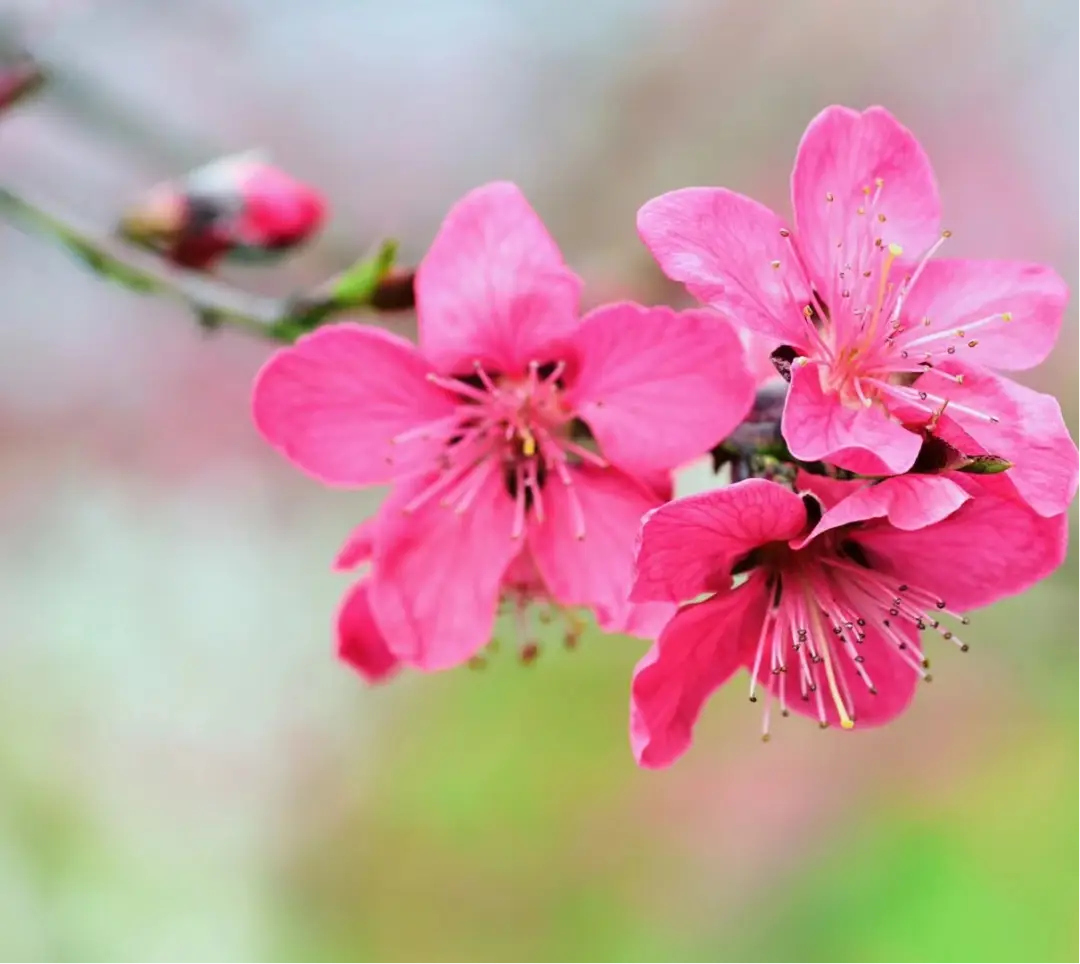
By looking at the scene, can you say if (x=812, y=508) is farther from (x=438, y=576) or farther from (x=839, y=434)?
(x=438, y=576)

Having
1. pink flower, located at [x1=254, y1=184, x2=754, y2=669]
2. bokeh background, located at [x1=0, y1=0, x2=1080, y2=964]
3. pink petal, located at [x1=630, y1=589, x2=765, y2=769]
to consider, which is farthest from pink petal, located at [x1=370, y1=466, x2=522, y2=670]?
bokeh background, located at [x1=0, y1=0, x2=1080, y2=964]

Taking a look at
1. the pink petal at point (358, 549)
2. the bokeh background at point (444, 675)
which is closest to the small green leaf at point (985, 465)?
Result: the pink petal at point (358, 549)

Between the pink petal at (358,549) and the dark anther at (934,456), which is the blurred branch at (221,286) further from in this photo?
the dark anther at (934,456)

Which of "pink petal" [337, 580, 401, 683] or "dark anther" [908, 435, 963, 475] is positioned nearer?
"dark anther" [908, 435, 963, 475]

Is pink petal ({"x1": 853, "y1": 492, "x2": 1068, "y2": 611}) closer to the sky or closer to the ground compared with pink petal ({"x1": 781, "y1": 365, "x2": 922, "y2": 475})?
closer to the ground

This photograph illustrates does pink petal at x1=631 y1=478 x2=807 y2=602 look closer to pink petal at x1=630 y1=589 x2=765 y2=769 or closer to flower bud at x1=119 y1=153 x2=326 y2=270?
pink petal at x1=630 y1=589 x2=765 y2=769

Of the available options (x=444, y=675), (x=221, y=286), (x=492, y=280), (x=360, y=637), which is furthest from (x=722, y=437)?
(x=444, y=675)

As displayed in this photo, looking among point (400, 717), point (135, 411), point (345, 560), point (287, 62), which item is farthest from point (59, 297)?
point (345, 560)
